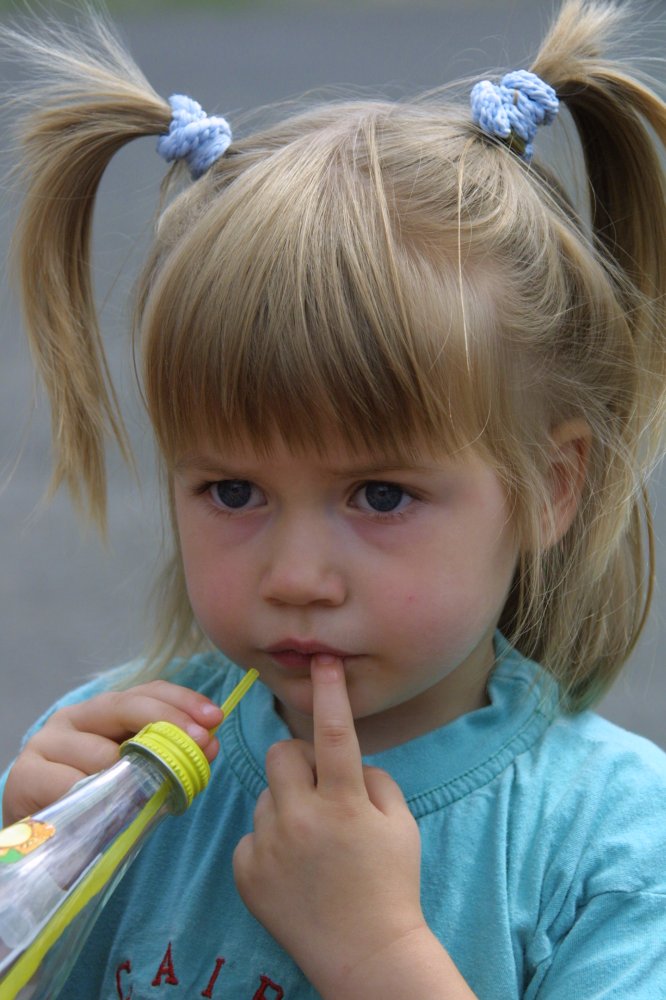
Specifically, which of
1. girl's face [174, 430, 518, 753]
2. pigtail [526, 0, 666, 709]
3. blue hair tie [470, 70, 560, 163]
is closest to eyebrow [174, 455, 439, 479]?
girl's face [174, 430, 518, 753]

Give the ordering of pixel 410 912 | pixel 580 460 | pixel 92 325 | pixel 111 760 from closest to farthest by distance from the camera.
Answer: pixel 410 912, pixel 111 760, pixel 580 460, pixel 92 325

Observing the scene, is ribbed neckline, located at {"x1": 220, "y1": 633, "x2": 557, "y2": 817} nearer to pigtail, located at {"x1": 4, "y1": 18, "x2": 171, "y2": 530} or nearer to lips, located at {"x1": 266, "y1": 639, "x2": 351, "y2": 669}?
lips, located at {"x1": 266, "y1": 639, "x2": 351, "y2": 669}

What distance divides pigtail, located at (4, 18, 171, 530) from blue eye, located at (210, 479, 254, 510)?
0.96 ft

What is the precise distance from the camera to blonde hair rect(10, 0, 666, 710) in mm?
1396

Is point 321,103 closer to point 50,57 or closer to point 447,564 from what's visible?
point 50,57

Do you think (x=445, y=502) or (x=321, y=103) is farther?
(x=321, y=103)

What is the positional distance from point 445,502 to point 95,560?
2703 millimetres

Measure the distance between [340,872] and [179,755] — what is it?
191 millimetres

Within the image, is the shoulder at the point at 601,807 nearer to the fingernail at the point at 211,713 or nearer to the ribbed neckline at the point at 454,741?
the ribbed neckline at the point at 454,741

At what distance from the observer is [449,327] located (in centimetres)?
142

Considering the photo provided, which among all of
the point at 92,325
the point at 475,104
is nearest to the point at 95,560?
the point at 92,325

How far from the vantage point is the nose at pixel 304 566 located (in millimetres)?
1376

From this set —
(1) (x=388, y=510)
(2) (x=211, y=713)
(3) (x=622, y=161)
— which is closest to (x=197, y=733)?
(2) (x=211, y=713)

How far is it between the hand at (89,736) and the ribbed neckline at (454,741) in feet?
0.52
